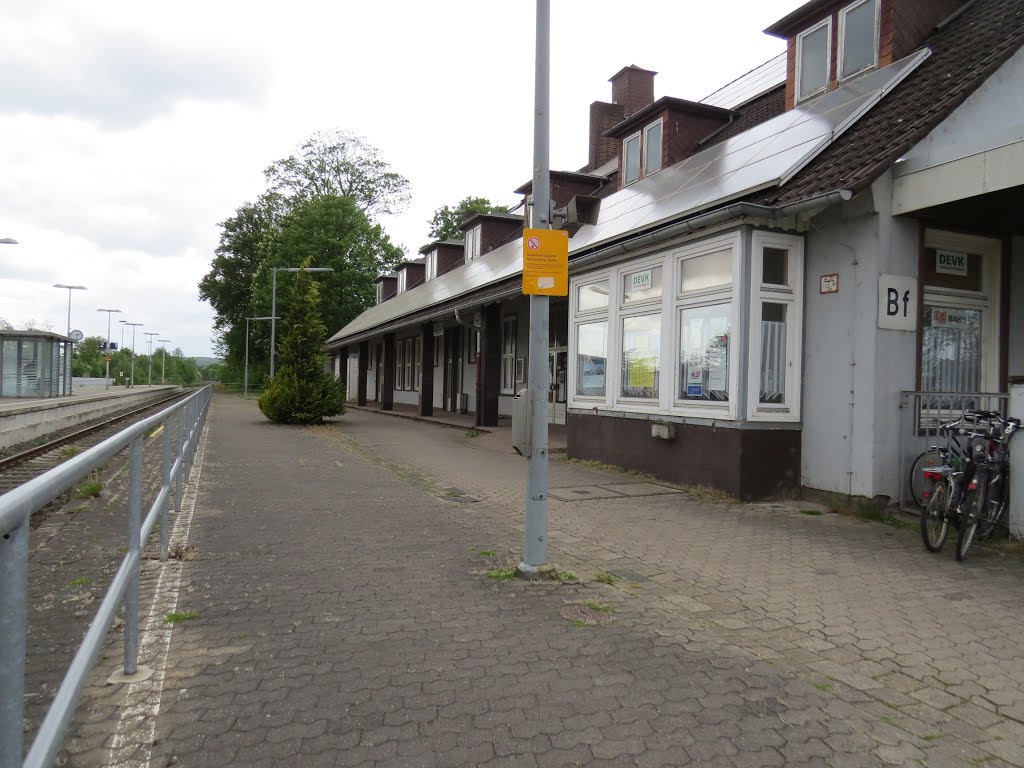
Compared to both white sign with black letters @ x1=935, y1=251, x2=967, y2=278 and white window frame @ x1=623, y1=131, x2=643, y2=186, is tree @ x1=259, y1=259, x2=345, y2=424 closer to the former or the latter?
white window frame @ x1=623, y1=131, x2=643, y2=186

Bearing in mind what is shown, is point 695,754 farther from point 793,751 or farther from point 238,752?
point 238,752

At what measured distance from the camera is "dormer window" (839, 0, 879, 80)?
10.7 meters

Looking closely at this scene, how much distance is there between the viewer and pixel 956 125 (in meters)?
8.11

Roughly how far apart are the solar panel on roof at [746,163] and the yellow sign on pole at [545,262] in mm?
4598

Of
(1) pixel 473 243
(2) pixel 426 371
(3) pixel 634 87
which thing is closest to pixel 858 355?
(2) pixel 426 371

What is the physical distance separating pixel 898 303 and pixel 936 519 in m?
2.72

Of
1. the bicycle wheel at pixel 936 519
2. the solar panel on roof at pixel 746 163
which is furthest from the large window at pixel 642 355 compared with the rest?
the bicycle wheel at pixel 936 519

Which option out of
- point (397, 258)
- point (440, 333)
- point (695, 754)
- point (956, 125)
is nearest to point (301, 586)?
point (695, 754)

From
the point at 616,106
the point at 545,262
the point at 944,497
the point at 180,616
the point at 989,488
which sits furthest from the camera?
the point at 616,106

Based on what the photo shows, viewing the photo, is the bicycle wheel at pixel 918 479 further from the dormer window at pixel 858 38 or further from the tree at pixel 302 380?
the tree at pixel 302 380

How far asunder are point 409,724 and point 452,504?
5317mm

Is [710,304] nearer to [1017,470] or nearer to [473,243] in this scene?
[1017,470]

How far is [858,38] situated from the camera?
1092 centimetres

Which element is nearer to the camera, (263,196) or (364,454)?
(364,454)
